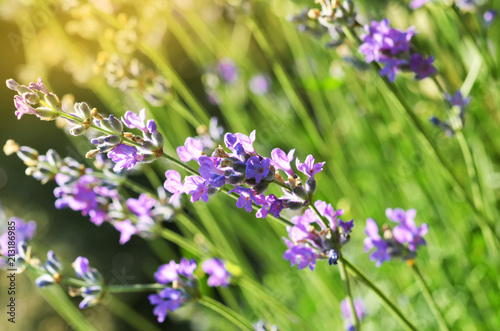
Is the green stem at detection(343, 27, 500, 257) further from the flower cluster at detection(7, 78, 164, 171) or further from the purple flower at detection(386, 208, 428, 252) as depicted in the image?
the flower cluster at detection(7, 78, 164, 171)

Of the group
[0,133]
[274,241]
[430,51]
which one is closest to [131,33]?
[274,241]

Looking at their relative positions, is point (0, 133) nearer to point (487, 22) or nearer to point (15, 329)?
point (15, 329)

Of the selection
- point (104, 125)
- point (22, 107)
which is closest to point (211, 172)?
point (104, 125)

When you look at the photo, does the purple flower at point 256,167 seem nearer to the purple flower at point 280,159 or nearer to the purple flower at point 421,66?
the purple flower at point 280,159

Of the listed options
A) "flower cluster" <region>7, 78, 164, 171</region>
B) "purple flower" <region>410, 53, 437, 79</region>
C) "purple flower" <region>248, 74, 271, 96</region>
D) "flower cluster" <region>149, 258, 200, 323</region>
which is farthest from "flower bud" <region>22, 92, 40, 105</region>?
"purple flower" <region>248, 74, 271, 96</region>

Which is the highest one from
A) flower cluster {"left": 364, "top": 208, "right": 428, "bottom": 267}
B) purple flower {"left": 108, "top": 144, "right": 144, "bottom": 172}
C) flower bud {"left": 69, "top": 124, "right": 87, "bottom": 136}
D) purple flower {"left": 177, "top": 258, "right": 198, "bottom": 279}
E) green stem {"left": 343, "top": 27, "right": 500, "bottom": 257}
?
green stem {"left": 343, "top": 27, "right": 500, "bottom": 257}
